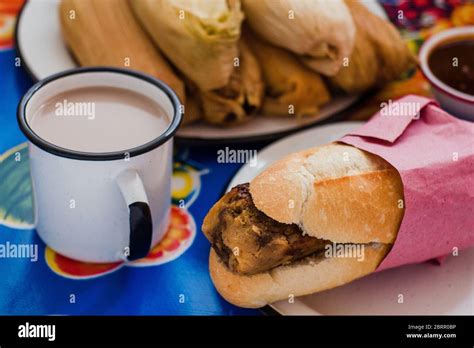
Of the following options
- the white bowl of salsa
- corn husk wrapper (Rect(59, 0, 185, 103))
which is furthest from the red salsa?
corn husk wrapper (Rect(59, 0, 185, 103))

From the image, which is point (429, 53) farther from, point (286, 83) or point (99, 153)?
point (99, 153)

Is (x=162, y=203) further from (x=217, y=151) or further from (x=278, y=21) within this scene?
(x=278, y=21)

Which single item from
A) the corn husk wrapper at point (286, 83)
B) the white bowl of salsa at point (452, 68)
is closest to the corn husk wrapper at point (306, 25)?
the corn husk wrapper at point (286, 83)

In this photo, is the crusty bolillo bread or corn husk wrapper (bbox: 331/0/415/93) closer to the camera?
the crusty bolillo bread

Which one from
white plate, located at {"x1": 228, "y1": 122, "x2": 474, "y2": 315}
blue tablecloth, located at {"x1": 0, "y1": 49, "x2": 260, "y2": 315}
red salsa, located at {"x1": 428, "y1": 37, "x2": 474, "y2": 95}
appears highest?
red salsa, located at {"x1": 428, "y1": 37, "x2": 474, "y2": 95}

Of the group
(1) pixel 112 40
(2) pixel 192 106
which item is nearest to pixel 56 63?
(1) pixel 112 40

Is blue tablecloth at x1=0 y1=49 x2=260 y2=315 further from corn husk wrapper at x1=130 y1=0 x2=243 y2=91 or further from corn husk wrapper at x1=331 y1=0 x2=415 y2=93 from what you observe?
corn husk wrapper at x1=331 y1=0 x2=415 y2=93
